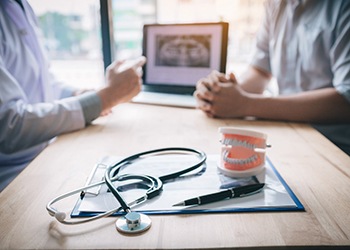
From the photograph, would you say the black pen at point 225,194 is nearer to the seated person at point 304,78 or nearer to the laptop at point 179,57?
the seated person at point 304,78

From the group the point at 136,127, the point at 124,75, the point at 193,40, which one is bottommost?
the point at 136,127

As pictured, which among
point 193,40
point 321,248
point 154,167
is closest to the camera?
point 321,248

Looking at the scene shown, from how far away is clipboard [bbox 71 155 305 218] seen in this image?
0.42 meters

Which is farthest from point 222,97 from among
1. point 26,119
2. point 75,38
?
point 75,38

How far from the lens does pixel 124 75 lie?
0.96 m

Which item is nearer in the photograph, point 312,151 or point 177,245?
point 177,245

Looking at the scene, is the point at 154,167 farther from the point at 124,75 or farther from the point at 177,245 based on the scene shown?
the point at 124,75

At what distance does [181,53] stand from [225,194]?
32.9 inches

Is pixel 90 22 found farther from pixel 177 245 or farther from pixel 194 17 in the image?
pixel 177 245

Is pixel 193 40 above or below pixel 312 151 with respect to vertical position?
above

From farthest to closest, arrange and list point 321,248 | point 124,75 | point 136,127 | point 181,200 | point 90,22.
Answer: point 90,22
point 124,75
point 136,127
point 181,200
point 321,248

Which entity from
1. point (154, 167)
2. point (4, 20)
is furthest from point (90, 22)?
point (154, 167)

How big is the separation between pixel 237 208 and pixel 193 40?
87 cm

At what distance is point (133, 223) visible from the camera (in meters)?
0.38
